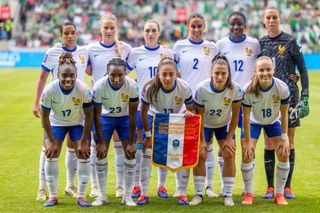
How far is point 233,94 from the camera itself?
8.64 metres

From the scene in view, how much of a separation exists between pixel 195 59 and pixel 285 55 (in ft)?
3.87

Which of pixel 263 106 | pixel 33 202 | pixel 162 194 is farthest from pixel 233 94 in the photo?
pixel 33 202

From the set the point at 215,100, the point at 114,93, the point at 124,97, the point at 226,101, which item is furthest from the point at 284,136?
the point at 114,93

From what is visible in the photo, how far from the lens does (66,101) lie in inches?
340

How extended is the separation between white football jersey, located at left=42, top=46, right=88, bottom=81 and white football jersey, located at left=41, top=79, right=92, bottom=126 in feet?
2.26

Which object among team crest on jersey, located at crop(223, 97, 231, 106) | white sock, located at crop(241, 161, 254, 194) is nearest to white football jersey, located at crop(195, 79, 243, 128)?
team crest on jersey, located at crop(223, 97, 231, 106)

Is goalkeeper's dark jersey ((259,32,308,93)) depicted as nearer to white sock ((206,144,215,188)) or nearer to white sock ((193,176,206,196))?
white sock ((206,144,215,188))

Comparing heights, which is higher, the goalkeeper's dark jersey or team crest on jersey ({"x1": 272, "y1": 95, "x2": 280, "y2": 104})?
Result: the goalkeeper's dark jersey

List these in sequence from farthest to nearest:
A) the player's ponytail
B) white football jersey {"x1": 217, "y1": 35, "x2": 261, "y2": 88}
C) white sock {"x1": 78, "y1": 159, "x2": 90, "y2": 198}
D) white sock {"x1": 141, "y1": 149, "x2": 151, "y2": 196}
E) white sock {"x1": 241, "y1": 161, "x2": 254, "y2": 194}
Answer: white football jersey {"x1": 217, "y1": 35, "x2": 261, "y2": 88} → white sock {"x1": 141, "y1": 149, "x2": 151, "y2": 196} → white sock {"x1": 241, "y1": 161, "x2": 254, "y2": 194} → white sock {"x1": 78, "y1": 159, "x2": 90, "y2": 198} → the player's ponytail

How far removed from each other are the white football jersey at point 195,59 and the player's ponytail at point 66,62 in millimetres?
1585

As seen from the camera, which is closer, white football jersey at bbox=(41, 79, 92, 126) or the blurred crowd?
white football jersey at bbox=(41, 79, 92, 126)

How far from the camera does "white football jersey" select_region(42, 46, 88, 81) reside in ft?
30.7

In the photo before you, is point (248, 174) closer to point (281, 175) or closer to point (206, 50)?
point (281, 175)

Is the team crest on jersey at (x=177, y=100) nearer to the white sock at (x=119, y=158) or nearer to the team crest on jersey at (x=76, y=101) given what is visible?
the white sock at (x=119, y=158)
